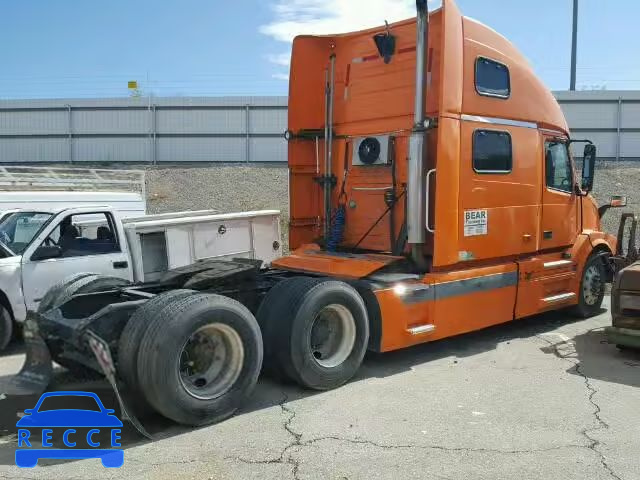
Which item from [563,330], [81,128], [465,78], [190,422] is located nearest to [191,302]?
[190,422]

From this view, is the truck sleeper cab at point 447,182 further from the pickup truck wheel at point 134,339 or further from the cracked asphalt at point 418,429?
the pickup truck wheel at point 134,339

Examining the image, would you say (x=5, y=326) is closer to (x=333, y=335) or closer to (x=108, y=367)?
(x=108, y=367)

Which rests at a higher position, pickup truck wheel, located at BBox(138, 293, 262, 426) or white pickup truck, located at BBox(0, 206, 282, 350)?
white pickup truck, located at BBox(0, 206, 282, 350)

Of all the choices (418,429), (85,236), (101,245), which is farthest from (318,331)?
(85,236)

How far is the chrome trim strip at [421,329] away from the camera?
642cm

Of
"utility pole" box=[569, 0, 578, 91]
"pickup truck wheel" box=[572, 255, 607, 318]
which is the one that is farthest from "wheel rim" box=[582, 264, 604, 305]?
"utility pole" box=[569, 0, 578, 91]

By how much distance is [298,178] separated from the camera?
8.38m

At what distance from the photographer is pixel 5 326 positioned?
23.6 feet

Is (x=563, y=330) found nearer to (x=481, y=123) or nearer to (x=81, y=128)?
(x=481, y=123)

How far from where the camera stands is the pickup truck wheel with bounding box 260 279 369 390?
5.53m

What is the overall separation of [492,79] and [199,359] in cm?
471

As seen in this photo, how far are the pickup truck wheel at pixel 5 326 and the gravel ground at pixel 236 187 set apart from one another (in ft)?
35.3

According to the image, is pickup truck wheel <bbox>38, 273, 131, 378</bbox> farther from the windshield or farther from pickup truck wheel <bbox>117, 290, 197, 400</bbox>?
the windshield

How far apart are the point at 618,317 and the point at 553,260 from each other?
1.41m
